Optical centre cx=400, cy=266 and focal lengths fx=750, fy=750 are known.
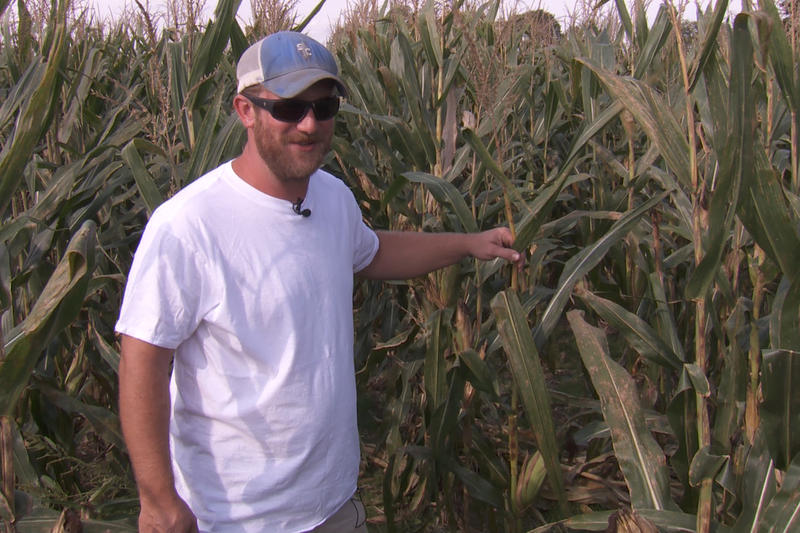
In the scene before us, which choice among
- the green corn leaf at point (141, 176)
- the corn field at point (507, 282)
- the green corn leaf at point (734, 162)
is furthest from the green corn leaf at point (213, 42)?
the green corn leaf at point (734, 162)

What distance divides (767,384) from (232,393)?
111 centimetres

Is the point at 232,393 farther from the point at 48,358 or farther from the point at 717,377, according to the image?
the point at 717,377

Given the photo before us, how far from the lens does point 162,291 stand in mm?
1524

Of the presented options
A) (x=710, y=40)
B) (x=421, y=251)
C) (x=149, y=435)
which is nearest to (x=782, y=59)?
(x=710, y=40)

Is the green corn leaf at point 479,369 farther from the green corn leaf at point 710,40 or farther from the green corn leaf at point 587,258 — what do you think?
the green corn leaf at point 710,40

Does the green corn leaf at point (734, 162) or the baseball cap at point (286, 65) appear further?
the baseball cap at point (286, 65)

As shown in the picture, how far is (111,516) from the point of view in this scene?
234 centimetres

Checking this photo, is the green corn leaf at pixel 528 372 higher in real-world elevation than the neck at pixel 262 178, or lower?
lower

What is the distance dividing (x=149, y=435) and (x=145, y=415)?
0.04 meters

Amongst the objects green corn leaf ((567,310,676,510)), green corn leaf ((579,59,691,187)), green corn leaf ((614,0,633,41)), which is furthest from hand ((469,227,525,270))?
green corn leaf ((614,0,633,41))

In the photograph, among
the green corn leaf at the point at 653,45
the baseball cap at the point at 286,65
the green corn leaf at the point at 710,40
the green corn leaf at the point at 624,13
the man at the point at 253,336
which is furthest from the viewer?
the green corn leaf at the point at 624,13

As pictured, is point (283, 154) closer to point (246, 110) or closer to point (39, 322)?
point (246, 110)

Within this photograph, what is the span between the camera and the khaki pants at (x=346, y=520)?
5.97 ft

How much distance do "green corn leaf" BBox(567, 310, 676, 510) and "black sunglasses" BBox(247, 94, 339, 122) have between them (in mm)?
849
